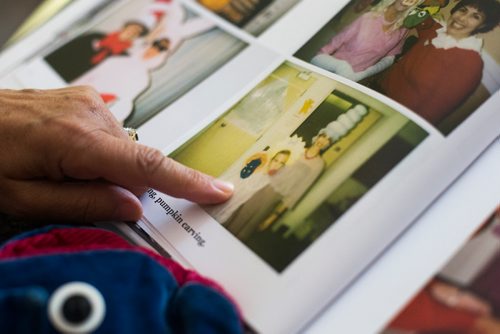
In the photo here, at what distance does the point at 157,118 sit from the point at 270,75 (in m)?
0.12

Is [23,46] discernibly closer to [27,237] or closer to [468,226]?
[27,237]

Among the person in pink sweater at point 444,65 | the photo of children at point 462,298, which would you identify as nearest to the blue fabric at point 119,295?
the photo of children at point 462,298

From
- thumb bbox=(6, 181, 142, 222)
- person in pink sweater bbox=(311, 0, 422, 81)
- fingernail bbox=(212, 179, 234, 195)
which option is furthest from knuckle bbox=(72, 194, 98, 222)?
person in pink sweater bbox=(311, 0, 422, 81)

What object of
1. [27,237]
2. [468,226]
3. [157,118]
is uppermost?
[468,226]

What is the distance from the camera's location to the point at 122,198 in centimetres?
45

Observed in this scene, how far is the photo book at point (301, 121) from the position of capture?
400 mm

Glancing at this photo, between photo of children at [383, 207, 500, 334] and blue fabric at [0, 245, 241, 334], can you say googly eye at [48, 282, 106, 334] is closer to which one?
blue fabric at [0, 245, 241, 334]

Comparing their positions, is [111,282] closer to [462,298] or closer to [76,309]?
[76,309]

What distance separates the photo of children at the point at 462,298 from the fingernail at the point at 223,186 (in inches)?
6.4

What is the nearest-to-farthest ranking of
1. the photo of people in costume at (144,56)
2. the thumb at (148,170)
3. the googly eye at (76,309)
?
the googly eye at (76,309), the thumb at (148,170), the photo of people in costume at (144,56)

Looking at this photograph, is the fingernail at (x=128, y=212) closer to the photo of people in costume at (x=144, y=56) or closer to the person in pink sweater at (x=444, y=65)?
the photo of people in costume at (x=144, y=56)

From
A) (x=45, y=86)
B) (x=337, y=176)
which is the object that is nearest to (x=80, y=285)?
(x=337, y=176)

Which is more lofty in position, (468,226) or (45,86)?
(468,226)

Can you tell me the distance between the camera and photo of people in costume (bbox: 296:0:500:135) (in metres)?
0.45
